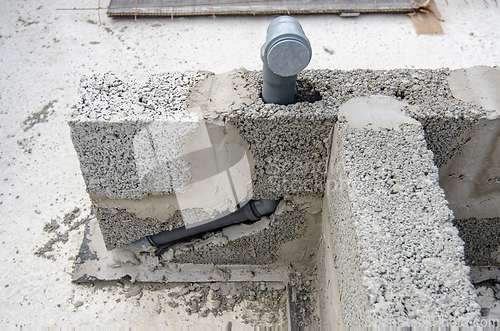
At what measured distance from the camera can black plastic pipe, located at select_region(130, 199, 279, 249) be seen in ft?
8.28

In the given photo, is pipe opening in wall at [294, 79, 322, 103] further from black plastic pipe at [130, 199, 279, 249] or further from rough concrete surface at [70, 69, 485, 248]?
black plastic pipe at [130, 199, 279, 249]

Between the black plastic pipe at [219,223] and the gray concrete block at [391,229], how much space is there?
52 centimetres

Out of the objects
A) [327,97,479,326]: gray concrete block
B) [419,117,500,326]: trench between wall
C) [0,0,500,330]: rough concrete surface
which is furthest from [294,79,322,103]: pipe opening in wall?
[0,0,500,330]: rough concrete surface

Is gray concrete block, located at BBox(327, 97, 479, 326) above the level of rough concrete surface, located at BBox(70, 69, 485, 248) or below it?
below

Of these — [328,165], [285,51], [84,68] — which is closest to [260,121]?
[285,51]

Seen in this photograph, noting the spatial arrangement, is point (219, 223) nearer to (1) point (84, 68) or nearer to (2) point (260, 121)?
(2) point (260, 121)

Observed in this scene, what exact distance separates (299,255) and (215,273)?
624 millimetres

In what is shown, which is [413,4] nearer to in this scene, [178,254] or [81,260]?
[178,254]

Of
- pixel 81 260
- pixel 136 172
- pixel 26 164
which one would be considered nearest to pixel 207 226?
pixel 136 172

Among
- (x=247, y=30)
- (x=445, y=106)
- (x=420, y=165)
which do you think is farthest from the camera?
(x=247, y=30)

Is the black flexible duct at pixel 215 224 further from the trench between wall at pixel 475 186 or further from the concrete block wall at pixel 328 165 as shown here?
the trench between wall at pixel 475 186

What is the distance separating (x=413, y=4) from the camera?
478 cm

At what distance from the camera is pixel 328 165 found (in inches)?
89.0

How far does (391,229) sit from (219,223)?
1.23 metres
